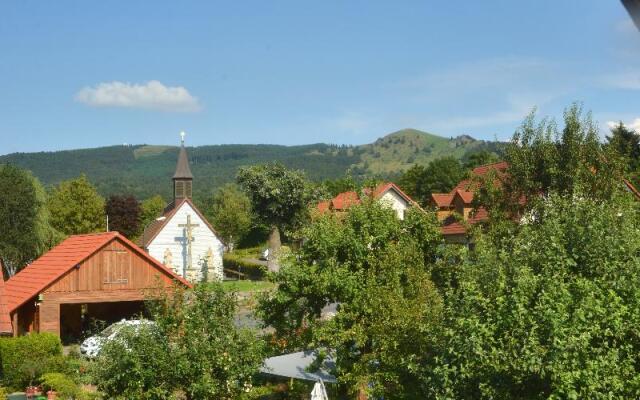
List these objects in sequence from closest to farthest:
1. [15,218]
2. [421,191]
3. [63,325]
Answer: [63,325]
[15,218]
[421,191]

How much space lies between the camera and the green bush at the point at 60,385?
803 inches

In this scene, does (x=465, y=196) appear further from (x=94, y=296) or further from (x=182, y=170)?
(x=182, y=170)

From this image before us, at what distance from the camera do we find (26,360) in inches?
960

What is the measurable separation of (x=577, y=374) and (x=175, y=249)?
56646 millimetres

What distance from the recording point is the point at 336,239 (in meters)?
17.3

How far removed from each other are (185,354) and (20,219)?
4591cm

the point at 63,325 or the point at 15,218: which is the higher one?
the point at 15,218

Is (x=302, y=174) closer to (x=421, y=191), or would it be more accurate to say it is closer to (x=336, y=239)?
(x=421, y=191)

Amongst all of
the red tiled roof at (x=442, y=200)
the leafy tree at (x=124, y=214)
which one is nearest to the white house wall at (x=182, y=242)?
the red tiled roof at (x=442, y=200)

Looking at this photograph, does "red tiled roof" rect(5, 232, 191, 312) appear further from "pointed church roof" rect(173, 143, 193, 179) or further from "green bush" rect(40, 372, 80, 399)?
"pointed church roof" rect(173, 143, 193, 179)

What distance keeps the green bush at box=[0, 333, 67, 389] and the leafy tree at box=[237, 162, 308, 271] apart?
38.5 m

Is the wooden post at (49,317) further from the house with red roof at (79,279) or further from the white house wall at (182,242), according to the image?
the white house wall at (182,242)

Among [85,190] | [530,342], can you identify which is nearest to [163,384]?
[530,342]

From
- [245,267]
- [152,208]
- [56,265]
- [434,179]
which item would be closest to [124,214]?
[245,267]
